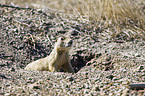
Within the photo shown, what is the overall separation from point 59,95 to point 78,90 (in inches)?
11.5

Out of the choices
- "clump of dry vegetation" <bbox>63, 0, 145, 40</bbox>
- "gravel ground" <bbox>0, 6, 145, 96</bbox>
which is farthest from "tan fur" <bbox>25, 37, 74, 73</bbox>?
"clump of dry vegetation" <bbox>63, 0, 145, 40</bbox>

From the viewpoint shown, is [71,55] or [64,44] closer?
[64,44]

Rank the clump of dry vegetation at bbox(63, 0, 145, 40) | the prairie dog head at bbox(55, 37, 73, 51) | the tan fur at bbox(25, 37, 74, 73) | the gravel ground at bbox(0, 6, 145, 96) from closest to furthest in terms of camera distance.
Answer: the gravel ground at bbox(0, 6, 145, 96), the prairie dog head at bbox(55, 37, 73, 51), the tan fur at bbox(25, 37, 74, 73), the clump of dry vegetation at bbox(63, 0, 145, 40)

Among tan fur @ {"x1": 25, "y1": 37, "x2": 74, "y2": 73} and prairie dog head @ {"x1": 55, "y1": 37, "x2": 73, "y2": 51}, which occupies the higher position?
prairie dog head @ {"x1": 55, "y1": 37, "x2": 73, "y2": 51}

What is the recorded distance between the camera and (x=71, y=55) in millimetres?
5605

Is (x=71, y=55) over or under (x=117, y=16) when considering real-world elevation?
under

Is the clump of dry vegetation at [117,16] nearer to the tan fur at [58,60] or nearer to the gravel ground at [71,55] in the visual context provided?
the gravel ground at [71,55]

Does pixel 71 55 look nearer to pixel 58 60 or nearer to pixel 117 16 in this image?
pixel 58 60

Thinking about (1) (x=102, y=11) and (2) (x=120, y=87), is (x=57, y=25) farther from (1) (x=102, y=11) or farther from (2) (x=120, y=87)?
→ (2) (x=120, y=87)

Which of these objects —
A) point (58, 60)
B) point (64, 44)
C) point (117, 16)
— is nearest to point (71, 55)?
point (58, 60)

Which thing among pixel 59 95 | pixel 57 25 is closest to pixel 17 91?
pixel 59 95

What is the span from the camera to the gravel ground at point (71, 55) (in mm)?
3424

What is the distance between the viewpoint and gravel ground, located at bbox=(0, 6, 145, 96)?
11.2 ft

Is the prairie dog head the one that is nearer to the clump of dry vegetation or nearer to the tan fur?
the tan fur
